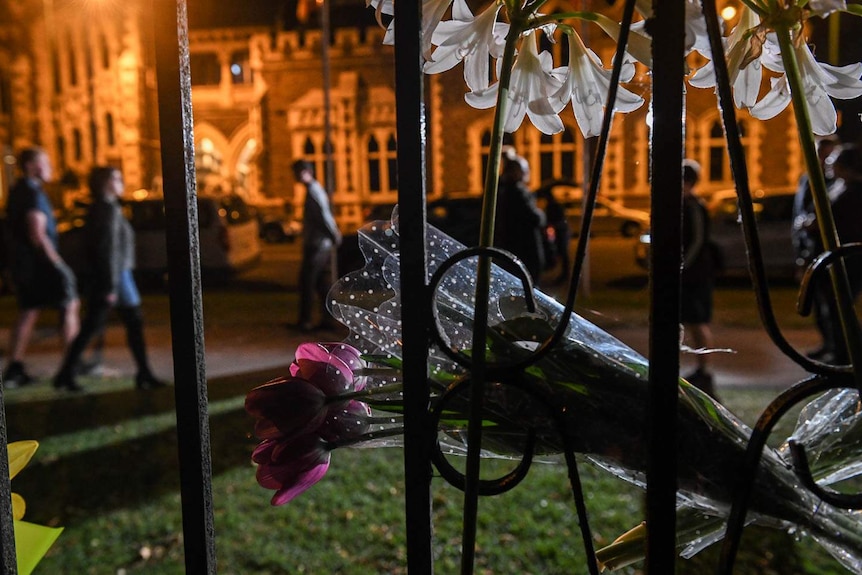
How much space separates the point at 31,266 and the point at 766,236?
9402 mm

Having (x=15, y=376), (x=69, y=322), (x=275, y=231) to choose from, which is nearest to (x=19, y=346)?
(x=15, y=376)

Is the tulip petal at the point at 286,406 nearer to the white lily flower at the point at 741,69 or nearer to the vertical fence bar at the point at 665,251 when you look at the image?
the vertical fence bar at the point at 665,251

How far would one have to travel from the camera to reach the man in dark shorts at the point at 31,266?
5656mm

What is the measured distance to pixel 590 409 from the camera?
77cm

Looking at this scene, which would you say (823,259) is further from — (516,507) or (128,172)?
(128,172)

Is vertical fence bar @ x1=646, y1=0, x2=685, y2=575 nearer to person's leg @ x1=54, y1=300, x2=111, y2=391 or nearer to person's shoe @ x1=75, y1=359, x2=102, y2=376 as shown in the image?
person's leg @ x1=54, y1=300, x2=111, y2=391

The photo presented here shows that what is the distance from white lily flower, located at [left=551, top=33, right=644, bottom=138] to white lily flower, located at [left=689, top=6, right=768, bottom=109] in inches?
3.2

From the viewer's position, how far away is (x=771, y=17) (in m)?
0.74

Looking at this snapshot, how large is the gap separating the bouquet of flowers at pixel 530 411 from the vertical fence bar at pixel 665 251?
46mm

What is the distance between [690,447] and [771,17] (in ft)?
1.47

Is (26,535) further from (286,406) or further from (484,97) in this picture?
(484,97)

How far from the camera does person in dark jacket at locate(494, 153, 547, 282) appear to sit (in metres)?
5.52

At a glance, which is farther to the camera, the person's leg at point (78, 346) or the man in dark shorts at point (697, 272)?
the person's leg at point (78, 346)

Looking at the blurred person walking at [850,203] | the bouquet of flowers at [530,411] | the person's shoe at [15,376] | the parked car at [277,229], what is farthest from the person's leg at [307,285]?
the parked car at [277,229]
